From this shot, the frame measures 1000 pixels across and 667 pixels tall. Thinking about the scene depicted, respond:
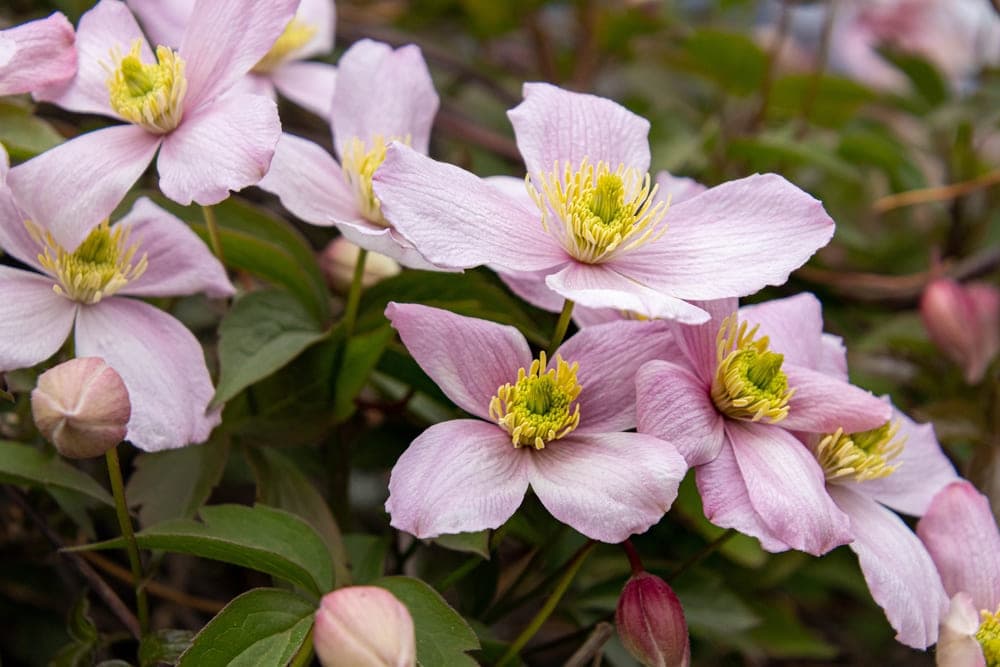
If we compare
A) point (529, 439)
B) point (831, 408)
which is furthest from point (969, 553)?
point (529, 439)

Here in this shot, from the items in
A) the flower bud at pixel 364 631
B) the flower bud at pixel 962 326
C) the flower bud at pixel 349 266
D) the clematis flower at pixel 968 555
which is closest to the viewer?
the flower bud at pixel 364 631

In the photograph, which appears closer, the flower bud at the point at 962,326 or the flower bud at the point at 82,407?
the flower bud at the point at 82,407

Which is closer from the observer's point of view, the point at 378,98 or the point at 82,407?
the point at 82,407

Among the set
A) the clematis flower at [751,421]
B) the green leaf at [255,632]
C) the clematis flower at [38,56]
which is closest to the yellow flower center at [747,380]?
the clematis flower at [751,421]

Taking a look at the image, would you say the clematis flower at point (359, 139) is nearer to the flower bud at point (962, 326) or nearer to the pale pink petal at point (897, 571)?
the pale pink petal at point (897, 571)

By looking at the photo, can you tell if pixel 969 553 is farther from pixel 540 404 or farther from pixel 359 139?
pixel 359 139

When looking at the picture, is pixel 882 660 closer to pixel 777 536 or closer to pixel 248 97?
pixel 777 536

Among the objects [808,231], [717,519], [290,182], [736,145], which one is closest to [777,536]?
[717,519]
